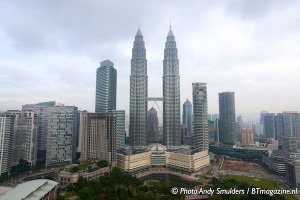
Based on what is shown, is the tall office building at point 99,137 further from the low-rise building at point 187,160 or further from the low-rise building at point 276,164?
the low-rise building at point 276,164

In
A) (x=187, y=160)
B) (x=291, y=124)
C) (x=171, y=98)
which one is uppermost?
(x=171, y=98)

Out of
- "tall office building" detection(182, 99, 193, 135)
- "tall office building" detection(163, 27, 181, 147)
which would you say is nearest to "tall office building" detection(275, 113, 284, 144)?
"tall office building" detection(182, 99, 193, 135)

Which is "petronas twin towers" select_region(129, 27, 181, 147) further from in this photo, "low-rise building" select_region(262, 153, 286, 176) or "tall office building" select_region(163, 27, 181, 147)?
"low-rise building" select_region(262, 153, 286, 176)

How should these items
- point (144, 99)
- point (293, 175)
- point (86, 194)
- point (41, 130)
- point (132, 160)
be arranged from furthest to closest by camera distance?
point (144, 99) → point (41, 130) → point (132, 160) → point (293, 175) → point (86, 194)

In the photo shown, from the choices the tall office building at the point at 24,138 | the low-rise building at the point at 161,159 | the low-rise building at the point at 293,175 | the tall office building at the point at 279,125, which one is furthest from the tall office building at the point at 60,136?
the tall office building at the point at 279,125

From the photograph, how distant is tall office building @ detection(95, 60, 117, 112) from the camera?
92925 millimetres

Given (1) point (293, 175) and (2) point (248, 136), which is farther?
(2) point (248, 136)

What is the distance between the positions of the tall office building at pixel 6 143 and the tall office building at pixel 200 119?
60.9 metres

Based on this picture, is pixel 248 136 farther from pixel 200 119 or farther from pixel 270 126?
pixel 200 119

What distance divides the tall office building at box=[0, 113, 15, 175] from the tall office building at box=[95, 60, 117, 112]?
3464 cm

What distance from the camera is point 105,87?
93.1 metres

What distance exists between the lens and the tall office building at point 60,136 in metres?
73.4

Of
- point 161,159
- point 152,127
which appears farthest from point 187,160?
point 152,127

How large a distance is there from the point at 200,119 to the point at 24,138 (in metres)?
60.6
